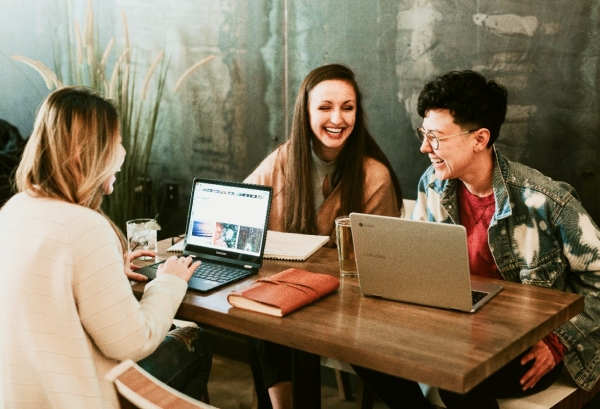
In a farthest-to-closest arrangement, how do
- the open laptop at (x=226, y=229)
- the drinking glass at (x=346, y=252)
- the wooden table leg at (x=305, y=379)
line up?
the open laptop at (x=226, y=229) < the drinking glass at (x=346, y=252) < the wooden table leg at (x=305, y=379)

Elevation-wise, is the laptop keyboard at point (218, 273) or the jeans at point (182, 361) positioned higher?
the laptop keyboard at point (218, 273)

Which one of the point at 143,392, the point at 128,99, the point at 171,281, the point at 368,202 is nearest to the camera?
the point at 143,392

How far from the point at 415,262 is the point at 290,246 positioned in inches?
24.2

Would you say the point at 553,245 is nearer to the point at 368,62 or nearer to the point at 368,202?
the point at 368,202

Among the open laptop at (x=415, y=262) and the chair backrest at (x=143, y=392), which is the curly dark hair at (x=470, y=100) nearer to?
the open laptop at (x=415, y=262)

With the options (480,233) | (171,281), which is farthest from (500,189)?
(171,281)

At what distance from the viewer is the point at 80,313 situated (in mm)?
1462

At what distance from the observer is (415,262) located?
63.3 inches

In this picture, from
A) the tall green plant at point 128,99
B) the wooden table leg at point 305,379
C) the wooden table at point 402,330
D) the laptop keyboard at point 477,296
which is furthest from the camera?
the tall green plant at point 128,99

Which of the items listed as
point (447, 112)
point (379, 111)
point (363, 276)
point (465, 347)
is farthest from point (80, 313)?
point (379, 111)

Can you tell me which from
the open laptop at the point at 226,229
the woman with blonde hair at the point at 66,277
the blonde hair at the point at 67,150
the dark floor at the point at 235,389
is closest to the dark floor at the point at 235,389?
the dark floor at the point at 235,389

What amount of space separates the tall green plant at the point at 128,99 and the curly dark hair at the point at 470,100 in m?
1.47

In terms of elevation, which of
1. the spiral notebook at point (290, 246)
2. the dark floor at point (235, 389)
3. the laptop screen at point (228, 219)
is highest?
the laptop screen at point (228, 219)

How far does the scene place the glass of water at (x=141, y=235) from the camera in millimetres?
2105
